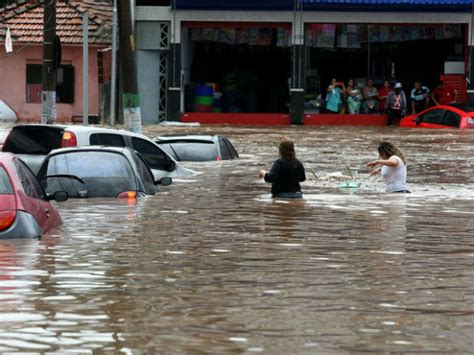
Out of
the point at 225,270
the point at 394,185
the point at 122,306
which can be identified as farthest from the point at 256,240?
the point at 394,185

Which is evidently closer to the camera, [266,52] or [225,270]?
[225,270]

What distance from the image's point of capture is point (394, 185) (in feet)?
73.1

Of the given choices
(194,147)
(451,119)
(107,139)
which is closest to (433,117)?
(451,119)

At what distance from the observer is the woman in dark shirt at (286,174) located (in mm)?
20344

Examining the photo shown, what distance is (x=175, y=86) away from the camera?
5225cm

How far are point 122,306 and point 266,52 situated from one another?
44321 millimetres

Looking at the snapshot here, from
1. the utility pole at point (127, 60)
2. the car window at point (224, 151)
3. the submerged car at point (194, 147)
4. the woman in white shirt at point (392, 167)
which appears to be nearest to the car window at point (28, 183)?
the woman in white shirt at point (392, 167)

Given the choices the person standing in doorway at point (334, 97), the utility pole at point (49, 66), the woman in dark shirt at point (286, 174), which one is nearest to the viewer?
the woman in dark shirt at point (286, 174)

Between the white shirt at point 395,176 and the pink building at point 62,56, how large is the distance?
101 feet

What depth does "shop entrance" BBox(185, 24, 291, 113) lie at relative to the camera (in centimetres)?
5312

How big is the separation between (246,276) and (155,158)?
13.0m

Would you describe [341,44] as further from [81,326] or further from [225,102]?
[81,326]

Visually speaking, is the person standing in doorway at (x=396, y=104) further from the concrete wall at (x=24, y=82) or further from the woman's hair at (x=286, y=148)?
the woman's hair at (x=286, y=148)

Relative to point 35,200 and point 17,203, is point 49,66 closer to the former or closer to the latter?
point 35,200
